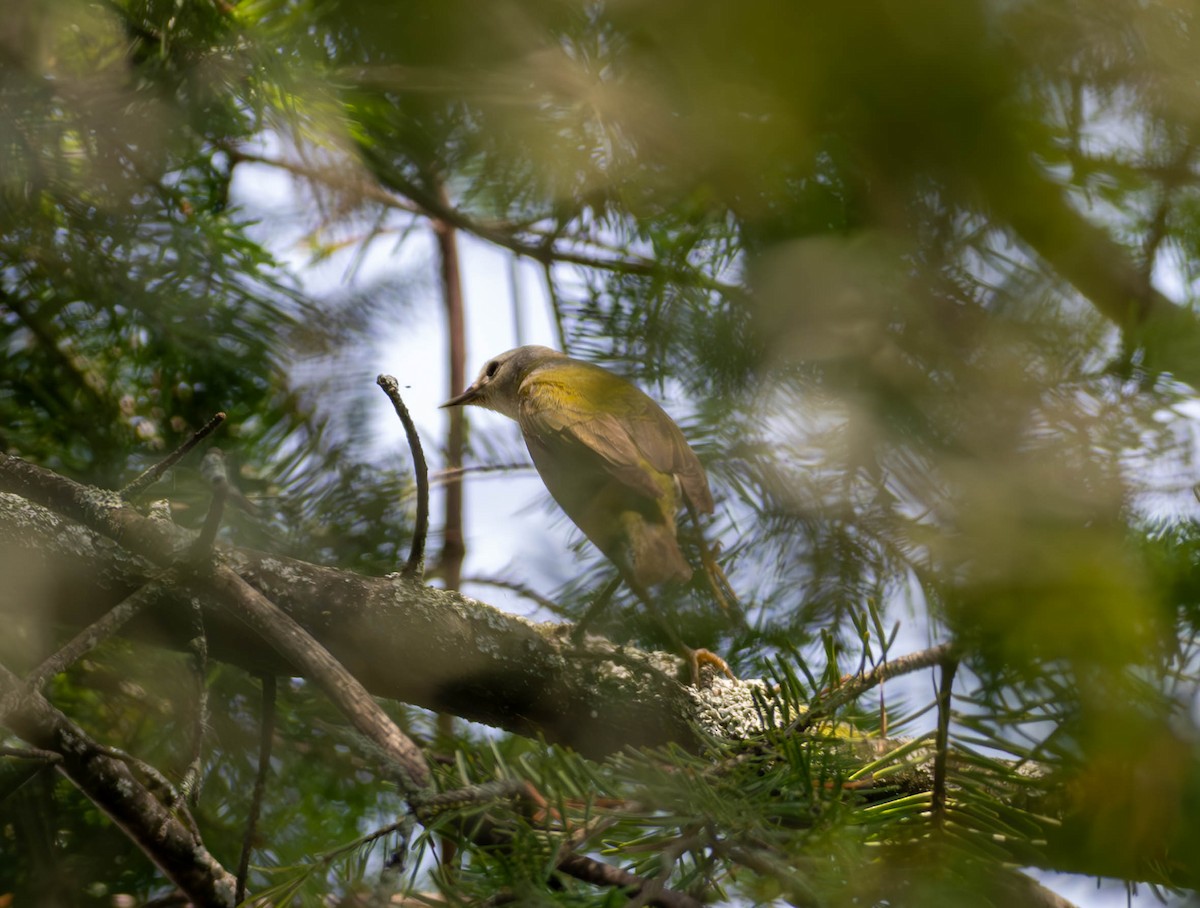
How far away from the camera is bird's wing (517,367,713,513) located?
7.36 feet

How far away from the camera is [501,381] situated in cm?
323

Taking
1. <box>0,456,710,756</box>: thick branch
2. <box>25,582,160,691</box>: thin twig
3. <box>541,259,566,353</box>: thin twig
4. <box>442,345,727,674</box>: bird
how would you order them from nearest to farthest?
<box>25,582,160,691</box>: thin twig < <box>0,456,710,756</box>: thick branch < <box>442,345,727,674</box>: bird < <box>541,259,566,353</box>: thin twig

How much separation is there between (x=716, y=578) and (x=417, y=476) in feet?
3.70

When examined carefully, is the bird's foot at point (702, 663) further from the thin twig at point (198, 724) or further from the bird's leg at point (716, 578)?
the thin twig at point (198, 724)

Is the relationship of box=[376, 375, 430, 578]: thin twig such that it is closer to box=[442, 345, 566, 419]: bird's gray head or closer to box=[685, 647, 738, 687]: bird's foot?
box=[685, 647, 738, 687]: bird's foot

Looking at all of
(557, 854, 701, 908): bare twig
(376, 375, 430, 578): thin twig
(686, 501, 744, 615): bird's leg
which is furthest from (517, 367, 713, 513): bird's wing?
(557, 854, 701, 908): bare twig

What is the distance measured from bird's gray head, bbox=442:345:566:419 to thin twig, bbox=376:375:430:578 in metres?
1.43

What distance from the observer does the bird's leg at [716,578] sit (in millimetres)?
2340

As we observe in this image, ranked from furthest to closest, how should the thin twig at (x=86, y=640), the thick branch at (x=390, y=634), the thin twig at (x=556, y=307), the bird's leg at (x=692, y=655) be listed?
the thin twig at (x=556, y=307) < the bird's leg at (x=692, y=655) < the thick branch at (x=390, y=634) < the thin twig at (x=86, y=640)

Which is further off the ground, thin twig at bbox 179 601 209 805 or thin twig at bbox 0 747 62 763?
thin twig at bbox 179 601 209 805

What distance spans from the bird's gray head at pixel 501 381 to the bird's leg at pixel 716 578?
952mm

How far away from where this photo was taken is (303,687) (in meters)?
2.30

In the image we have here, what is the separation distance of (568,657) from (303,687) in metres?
0.81

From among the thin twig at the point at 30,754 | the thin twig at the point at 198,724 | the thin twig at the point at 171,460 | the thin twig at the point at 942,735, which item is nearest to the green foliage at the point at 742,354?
the thin twig at the point at 942,735
